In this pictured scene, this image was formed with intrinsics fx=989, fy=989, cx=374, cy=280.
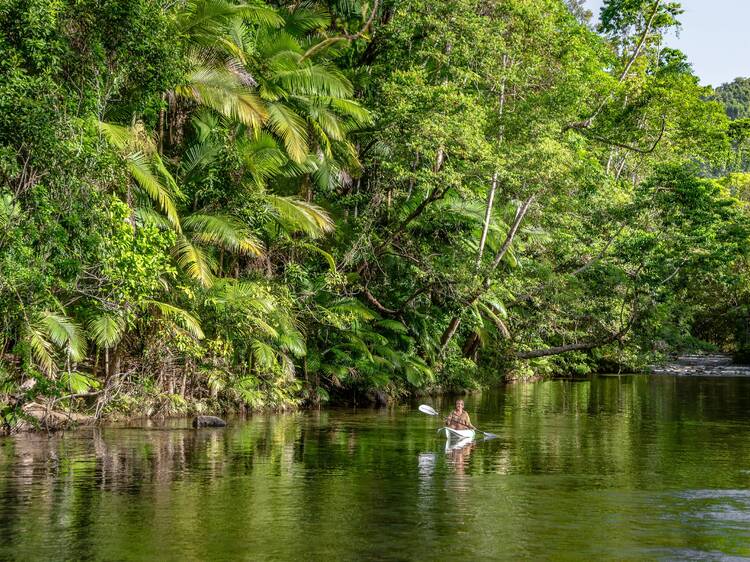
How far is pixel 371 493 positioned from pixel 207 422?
27.9ft

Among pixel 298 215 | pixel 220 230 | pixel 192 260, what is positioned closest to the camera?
pixel 192 260

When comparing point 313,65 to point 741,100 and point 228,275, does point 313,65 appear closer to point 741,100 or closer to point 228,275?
point 228,275

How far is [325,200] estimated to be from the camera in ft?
96.4

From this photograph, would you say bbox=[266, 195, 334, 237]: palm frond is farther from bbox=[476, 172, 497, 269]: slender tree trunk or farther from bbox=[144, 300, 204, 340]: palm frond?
bbox=[476, 172, 497, 269]: slender tree trunk

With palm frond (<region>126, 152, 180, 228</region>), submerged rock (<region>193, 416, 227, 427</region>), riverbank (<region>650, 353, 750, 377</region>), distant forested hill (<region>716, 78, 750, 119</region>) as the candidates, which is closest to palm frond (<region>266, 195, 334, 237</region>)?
palm frond (<region>126, 152, 180, 228</region>)

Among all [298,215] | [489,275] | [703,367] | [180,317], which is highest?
[298,215]

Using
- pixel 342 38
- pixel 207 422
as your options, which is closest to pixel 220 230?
pixel 207 422

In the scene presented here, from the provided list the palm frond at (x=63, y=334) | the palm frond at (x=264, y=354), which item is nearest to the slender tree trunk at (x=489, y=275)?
the palm frond at (x=264, y=354)

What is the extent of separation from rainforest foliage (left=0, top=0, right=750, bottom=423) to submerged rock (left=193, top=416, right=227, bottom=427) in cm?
121

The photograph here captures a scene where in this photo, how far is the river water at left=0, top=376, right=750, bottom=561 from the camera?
10172 millimetres

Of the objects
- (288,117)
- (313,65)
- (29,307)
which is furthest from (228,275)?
(29,307)

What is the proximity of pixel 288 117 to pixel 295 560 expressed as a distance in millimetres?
16844

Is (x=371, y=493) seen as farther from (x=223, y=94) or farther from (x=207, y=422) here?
(x=223, y=94)

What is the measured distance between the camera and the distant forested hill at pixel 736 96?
13148 cm
